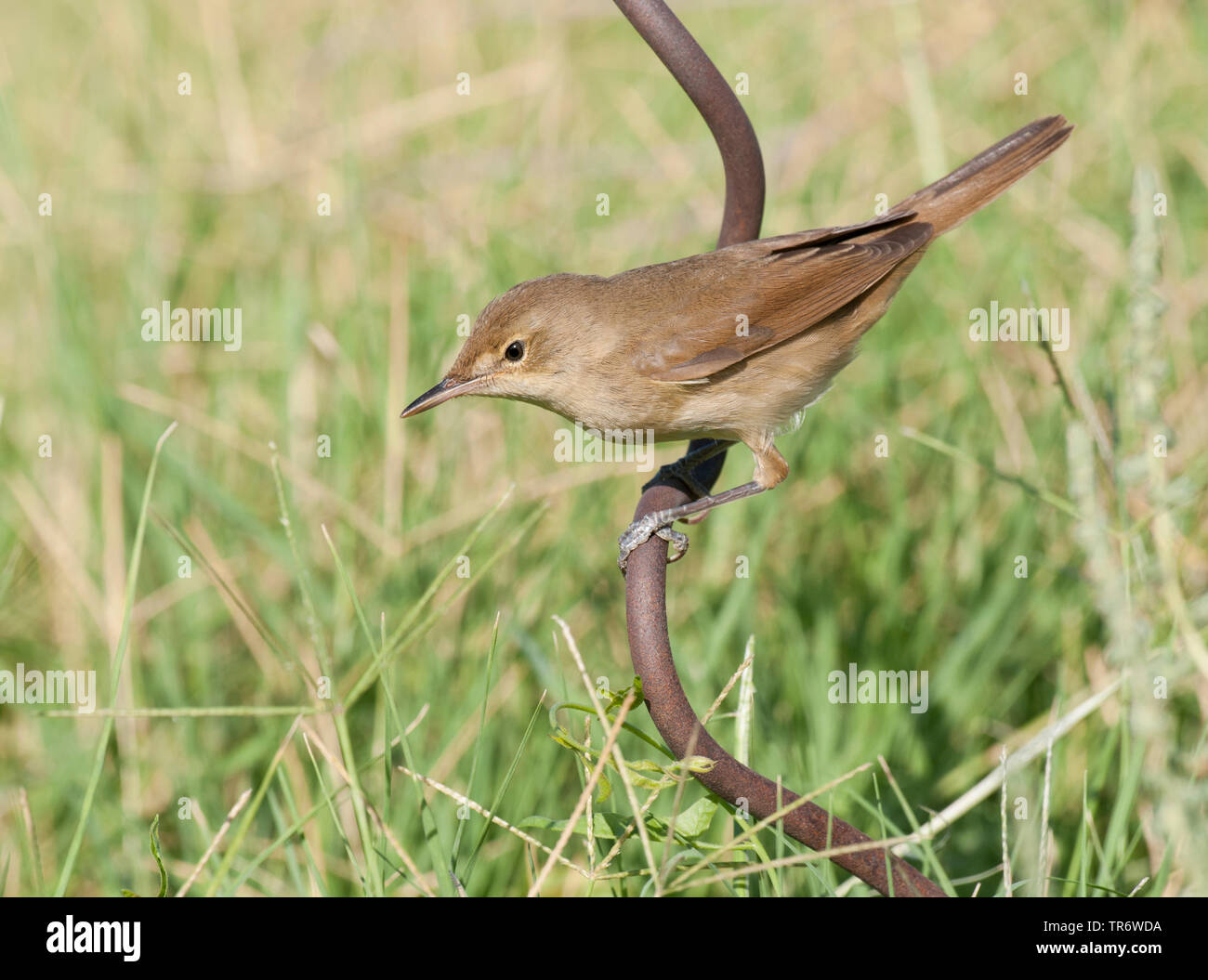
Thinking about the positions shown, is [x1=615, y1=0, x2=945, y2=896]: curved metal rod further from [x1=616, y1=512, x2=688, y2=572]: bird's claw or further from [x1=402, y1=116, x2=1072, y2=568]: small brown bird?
[x1=402, y1=116, x2=1072, y2=568]: small brown bird

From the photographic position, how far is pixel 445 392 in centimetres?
309

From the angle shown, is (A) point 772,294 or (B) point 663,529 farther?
(A) point 772,294

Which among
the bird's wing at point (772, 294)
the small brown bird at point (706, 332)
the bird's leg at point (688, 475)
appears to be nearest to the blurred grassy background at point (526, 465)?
the bird's leg at point (688, 475)

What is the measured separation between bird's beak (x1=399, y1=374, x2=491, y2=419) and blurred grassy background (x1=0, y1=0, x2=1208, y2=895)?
0.38 m

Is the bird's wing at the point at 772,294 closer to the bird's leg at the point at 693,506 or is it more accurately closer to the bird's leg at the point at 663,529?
the bird's leg at the point at 693,506

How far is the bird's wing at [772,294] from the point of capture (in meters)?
3.25

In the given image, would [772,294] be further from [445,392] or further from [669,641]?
[669,641]

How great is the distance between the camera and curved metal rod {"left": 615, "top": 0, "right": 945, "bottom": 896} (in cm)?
195

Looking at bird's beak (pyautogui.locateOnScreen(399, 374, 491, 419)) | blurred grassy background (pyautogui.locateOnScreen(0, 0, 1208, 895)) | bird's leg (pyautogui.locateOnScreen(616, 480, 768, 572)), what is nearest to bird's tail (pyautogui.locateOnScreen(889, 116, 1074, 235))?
blurred grassy background (pyautogui.locateOnScreen(0, 0, 1208, 895))

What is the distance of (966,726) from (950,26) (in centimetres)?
476

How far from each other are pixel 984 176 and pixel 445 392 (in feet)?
5.30

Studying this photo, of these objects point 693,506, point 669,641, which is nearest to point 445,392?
point 693,506

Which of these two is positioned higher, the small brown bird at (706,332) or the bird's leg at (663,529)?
the small brown bird at (706,332)

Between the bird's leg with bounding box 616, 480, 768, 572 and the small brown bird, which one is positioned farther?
the small brown bird
